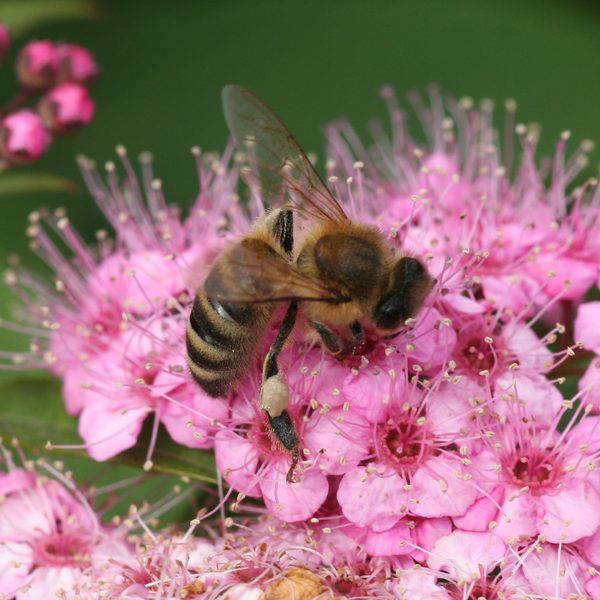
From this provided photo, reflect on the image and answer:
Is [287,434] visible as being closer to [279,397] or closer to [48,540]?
[279,397]

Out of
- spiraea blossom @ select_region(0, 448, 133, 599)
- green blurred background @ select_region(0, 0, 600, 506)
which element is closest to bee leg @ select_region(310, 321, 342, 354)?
spiraea blossom @ select_region(0, 448, 133, 599)

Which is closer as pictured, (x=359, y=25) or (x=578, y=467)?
(x=578, y=467)

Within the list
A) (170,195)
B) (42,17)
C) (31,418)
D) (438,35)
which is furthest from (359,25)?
(31,418)

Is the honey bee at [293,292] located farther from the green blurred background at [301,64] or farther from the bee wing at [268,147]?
the green blurred background at [301,64]

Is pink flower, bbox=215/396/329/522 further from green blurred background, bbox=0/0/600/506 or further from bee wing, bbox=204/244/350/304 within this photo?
green blurred background, bbox=0/0/600/506

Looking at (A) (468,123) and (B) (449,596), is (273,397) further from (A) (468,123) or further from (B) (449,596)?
(A) (468,123)

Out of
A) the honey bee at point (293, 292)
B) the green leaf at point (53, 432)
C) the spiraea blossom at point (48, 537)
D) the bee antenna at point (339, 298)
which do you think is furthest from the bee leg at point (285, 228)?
the spiraea blossom at point (48, 537)

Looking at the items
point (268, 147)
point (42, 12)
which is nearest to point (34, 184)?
point (42, 12)
